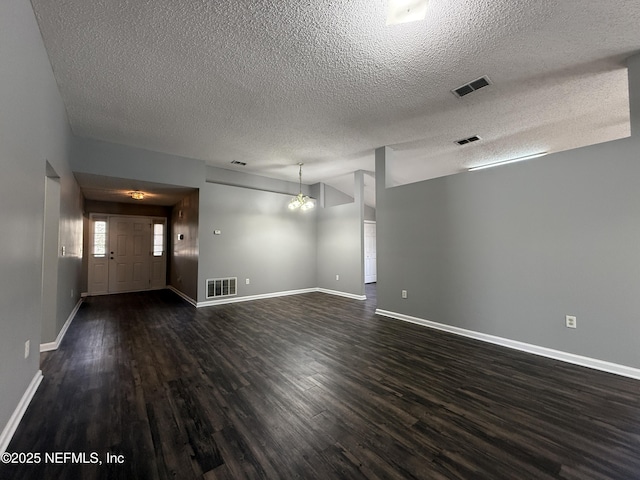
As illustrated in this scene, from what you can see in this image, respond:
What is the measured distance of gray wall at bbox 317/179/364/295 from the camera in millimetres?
6145

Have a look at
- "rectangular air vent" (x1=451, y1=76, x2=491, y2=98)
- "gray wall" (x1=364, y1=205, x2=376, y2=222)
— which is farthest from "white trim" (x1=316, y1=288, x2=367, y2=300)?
"rectangular air vent" (x1=451, y1=76, x2=491, y2=98)

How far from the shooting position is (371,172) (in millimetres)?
6258

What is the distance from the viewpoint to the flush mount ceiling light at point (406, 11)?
6.12 ft

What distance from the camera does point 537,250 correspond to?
3061mm

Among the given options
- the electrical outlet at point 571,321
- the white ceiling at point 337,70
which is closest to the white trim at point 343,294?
the white ceiling at point 337,70

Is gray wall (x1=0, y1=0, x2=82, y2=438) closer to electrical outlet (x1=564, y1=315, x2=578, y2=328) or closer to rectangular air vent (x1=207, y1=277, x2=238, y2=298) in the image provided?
rectangular air vent (x1=207, y1=277, x2=238, y2=298)

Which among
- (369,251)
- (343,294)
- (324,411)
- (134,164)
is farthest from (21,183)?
(369,251)

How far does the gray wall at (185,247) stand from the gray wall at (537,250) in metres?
4.35

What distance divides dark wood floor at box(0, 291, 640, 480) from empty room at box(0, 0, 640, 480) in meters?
0.02

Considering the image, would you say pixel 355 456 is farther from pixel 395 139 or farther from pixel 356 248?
pixel 356 248

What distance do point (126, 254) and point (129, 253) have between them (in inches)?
2.9

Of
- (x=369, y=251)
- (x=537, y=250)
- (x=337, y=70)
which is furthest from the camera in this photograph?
(x=369, y=251)

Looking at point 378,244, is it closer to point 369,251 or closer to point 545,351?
point 545,351

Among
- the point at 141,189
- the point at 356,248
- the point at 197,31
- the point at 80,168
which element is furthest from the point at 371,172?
the point at 80,168
